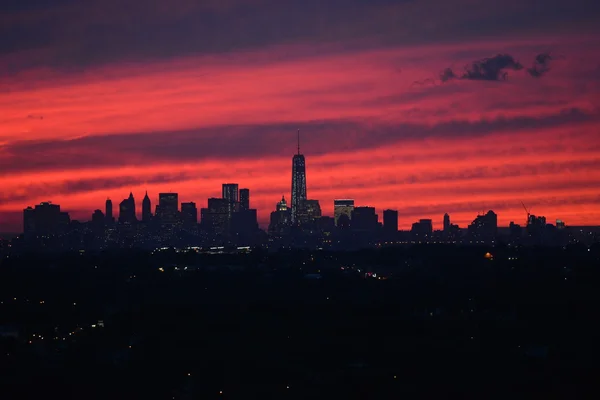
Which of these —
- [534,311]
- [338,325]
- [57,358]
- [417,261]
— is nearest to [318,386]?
[57,358]

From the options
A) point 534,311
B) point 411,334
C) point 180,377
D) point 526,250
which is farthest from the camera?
point 526,250

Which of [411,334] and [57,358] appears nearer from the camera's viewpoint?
[57,358]

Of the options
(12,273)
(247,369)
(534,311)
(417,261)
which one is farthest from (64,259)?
(247,369)

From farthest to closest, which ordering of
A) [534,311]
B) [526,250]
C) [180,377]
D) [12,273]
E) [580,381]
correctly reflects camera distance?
[526,250], [12,273], [534,311], [180,377], [580,381]

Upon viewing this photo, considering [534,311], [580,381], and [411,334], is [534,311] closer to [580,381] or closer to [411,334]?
[411,334]

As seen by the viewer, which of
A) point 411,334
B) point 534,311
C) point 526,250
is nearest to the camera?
point 411,334

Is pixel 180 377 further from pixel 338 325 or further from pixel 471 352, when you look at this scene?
pixel 338 325
